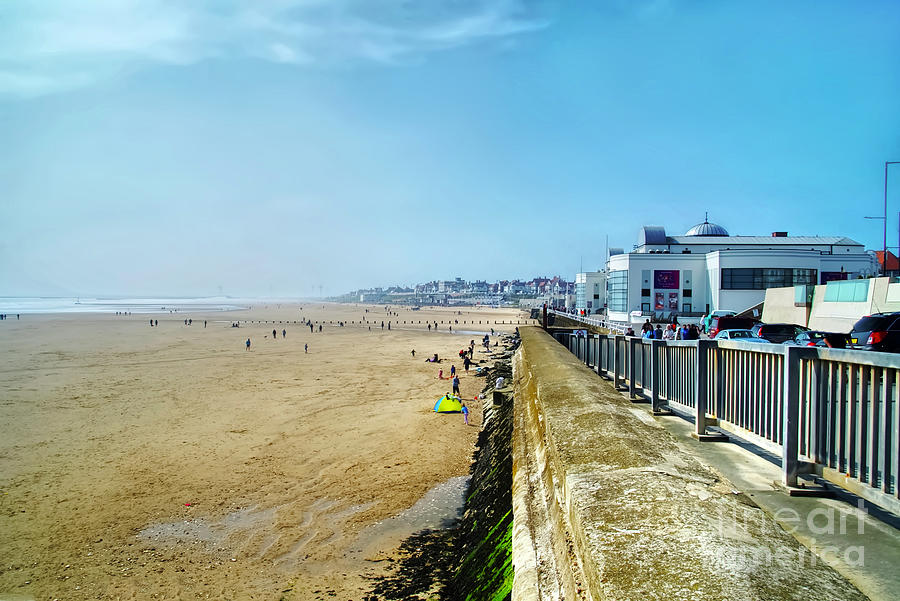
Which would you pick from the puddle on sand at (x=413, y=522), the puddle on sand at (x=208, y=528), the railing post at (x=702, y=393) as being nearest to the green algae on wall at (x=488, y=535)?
the puddle on sand at (x=413, y=522)

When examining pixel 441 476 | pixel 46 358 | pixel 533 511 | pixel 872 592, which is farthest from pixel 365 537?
pixel 46 358

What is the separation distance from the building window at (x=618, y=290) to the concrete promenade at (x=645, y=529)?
144 ft

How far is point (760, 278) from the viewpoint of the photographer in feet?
139

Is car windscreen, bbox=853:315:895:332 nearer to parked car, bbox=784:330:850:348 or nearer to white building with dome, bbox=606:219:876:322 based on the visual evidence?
parked car, bbox=784:330:850:348

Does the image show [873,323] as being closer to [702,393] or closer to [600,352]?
[600,352]

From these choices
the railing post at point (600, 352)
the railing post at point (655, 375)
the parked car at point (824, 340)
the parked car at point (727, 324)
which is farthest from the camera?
the parked car at point (727, 324)

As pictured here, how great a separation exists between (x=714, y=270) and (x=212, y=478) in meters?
43.2

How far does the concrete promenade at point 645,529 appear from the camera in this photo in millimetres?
1910

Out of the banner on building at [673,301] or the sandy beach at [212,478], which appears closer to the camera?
the sandy beach at [212,478]

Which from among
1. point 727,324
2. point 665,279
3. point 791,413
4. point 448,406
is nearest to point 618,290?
point 665,279

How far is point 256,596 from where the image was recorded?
8180 mm

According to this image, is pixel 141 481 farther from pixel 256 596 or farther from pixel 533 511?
pixel 533 511

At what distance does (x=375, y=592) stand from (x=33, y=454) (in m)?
14.2

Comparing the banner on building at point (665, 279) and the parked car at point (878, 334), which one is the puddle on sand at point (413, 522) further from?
the banner on building at point (665, 279)
